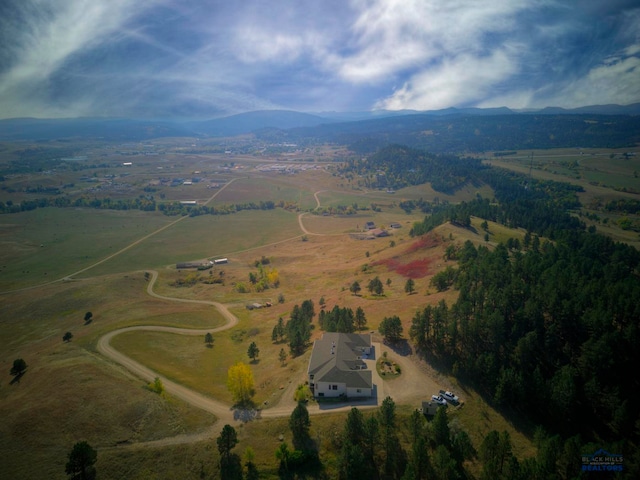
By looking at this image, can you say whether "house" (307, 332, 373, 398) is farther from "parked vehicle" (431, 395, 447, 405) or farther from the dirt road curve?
the dirt road curve

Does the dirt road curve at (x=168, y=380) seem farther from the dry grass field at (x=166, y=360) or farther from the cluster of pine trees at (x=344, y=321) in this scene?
the cluster of pine trees at (x=344, y=321)

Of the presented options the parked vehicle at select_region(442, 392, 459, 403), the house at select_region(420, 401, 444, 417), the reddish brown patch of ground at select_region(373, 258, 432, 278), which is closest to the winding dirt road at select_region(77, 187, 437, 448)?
the parked vehicle at select_region(442, 392, 459, 403)

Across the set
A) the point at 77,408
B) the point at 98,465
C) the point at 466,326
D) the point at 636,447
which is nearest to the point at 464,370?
the point at 466,326

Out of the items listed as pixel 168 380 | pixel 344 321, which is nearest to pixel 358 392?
pixel 344 321

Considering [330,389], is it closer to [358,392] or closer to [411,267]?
[358,392]

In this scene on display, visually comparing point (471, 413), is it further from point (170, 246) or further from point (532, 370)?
point (170, 246)

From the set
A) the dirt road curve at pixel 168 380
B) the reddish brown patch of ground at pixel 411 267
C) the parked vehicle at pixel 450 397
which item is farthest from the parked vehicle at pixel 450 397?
the reddish brown patch of ground at pixel 411 267
